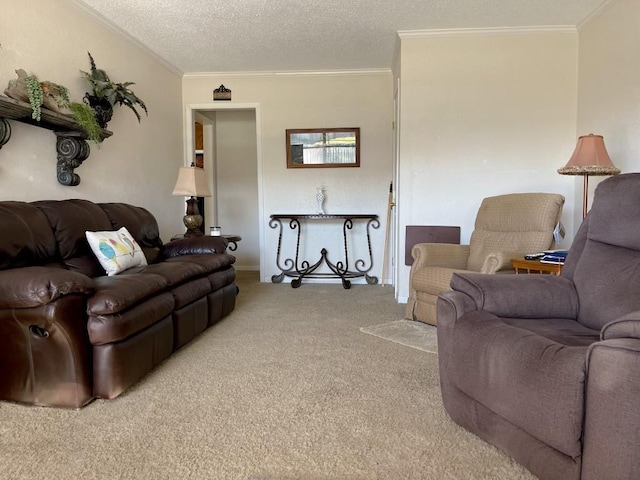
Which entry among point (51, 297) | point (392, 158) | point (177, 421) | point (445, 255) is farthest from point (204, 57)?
point (177, 421)

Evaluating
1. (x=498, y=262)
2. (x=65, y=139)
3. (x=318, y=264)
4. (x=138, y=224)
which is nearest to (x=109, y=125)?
(x=65, y=139)

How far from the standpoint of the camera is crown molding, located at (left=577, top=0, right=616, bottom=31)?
3.27 m

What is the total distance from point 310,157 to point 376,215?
1.03 meters

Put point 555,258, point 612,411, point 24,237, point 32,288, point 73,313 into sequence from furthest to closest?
point 555,258 < point 24,237 < point 73,313 < point 32,288 < point 612,411

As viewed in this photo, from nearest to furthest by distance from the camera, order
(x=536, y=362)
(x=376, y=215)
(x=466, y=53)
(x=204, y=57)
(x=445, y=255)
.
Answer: (x=536, y=362) < (x=445, y=255) < (x=466, y=53) < (x=204, y=57) < (x=376, y=215)

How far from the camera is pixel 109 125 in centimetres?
358

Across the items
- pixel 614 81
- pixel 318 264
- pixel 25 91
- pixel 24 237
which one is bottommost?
pixel 318 264

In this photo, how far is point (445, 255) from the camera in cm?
338

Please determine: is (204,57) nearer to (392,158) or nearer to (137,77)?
(137,77)

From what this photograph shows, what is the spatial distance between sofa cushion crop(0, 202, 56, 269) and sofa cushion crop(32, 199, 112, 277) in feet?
0.20

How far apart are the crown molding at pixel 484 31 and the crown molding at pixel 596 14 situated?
0.11 metres

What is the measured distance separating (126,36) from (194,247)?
199 cm

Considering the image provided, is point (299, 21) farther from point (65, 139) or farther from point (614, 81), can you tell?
point (614, 81)

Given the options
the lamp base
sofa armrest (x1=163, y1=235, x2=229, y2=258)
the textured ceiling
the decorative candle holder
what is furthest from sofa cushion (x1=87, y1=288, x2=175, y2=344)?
the decorative candle holder
